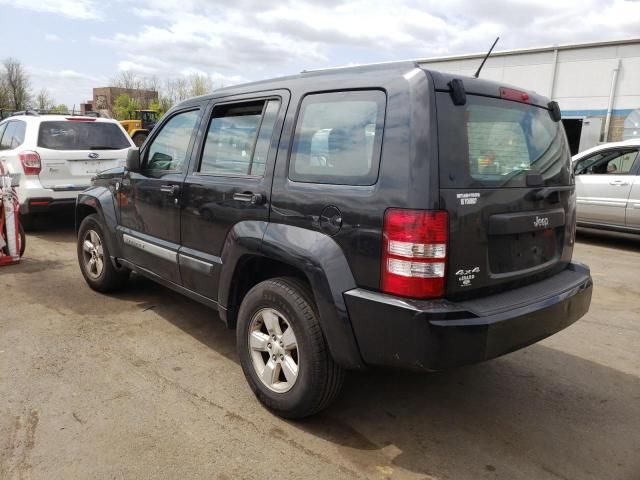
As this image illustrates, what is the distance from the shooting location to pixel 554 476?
8.11 feet

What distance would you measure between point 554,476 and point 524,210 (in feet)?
4.37

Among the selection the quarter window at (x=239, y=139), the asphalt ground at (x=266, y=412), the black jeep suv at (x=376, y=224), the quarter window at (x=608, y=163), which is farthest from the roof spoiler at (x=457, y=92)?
the quarter window at (x=608, y=163)

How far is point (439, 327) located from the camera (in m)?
2.25


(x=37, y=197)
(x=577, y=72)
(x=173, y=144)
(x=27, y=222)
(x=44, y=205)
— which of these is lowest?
(x=27, y=222)

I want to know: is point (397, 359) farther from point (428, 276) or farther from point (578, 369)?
point (578, 369)

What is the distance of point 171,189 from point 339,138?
161 cm

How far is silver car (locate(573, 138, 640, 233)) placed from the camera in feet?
25.6

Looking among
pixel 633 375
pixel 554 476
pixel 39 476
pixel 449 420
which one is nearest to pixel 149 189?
pixel 39 476

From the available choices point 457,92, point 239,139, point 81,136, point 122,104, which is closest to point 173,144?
point 239,139

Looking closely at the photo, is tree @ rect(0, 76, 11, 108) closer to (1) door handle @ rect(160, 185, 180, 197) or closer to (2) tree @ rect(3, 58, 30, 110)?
(2) tree @ rect(3, 58, 30, 110)

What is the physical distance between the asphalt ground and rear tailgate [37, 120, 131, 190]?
3273 mm

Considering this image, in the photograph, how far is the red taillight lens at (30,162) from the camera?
7.04 metres

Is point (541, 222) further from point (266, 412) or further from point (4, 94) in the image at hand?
point (4, 94)

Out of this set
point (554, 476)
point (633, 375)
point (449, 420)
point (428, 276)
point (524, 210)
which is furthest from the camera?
point (633, 375)
